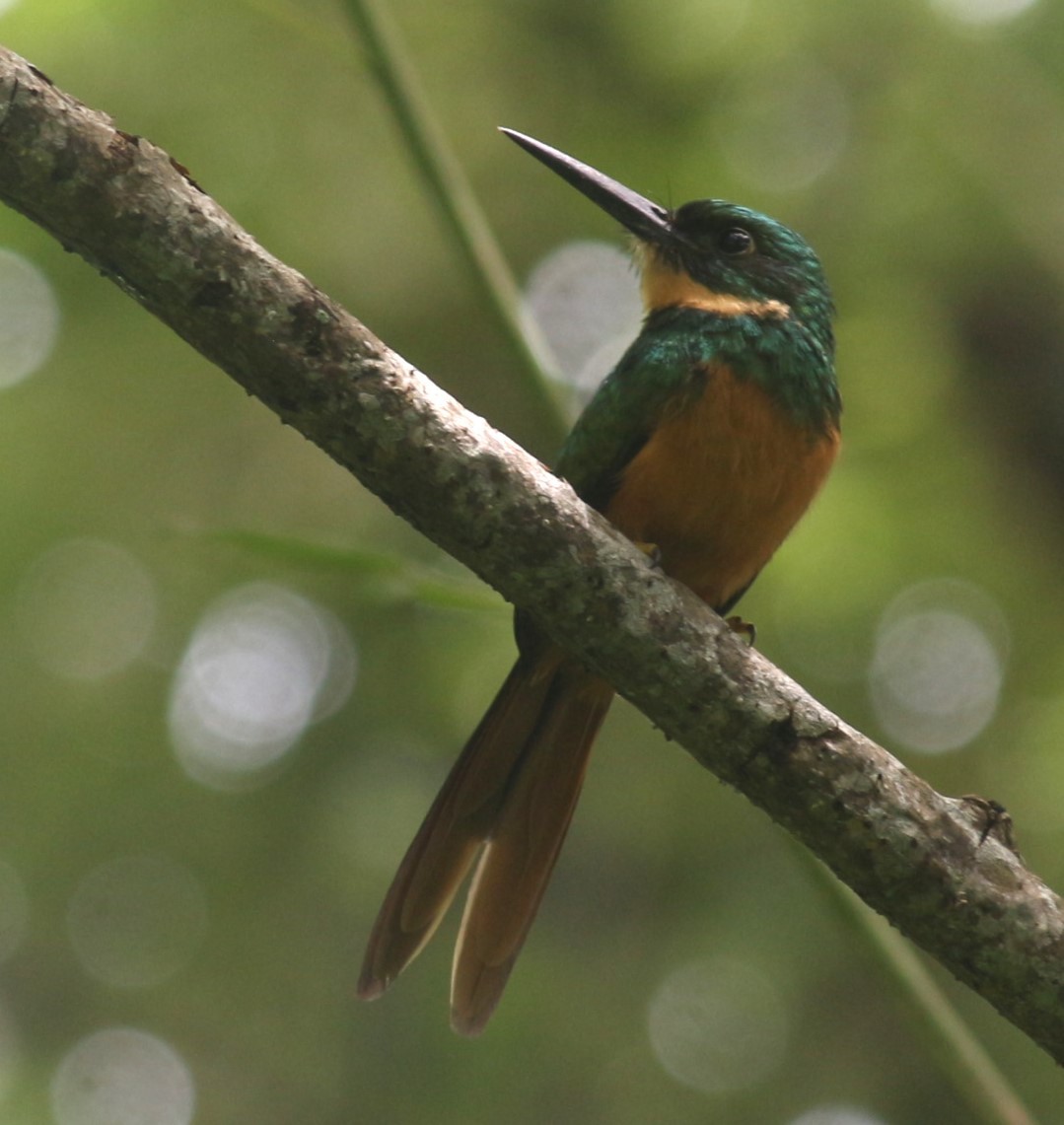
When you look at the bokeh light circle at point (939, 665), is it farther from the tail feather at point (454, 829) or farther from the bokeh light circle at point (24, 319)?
the bokeh light circle at point (24, 319)

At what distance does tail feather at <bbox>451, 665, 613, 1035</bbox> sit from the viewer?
9.43 feet

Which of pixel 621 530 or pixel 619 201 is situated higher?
pixel 619 201

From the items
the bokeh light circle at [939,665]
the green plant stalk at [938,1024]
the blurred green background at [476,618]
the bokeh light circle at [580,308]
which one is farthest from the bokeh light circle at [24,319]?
the green plant stalk at [938,1024]

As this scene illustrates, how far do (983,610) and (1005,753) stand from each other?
0.55 metres

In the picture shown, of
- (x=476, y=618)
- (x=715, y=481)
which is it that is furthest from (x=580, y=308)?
(x=715, y=481)

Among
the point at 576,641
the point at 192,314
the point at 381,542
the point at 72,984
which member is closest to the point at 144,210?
the point at 192,314

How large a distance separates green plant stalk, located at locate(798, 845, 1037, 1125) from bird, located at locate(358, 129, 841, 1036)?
638 millimetres

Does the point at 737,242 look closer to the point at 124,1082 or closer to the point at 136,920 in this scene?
the point at 136,920

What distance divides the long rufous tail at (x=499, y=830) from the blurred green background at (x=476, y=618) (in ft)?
5.15

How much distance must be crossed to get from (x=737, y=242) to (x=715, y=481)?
0.95 meters

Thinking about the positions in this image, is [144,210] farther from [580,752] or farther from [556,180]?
[556,180]

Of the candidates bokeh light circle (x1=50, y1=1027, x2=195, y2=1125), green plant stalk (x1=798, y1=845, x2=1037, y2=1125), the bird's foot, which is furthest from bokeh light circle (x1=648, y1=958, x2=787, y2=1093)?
the bird's foot

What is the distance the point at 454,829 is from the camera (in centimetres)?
290

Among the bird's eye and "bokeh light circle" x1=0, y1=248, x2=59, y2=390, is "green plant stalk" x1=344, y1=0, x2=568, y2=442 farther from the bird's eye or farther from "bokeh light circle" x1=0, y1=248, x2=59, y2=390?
"bokeh light circle" x1=0, y1=248, x2=59, y2=390
